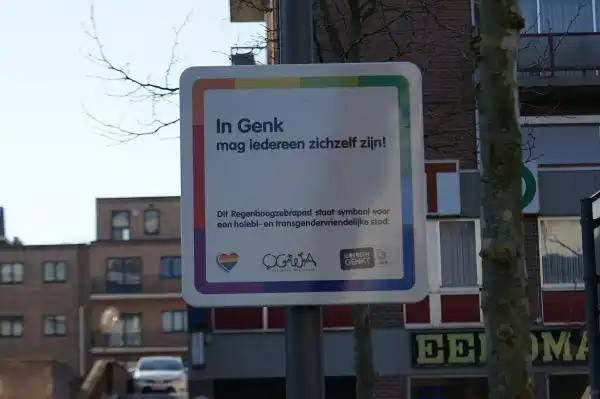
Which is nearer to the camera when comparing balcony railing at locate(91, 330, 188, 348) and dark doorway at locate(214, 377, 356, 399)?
dark doorway at locate(214, 377, 356, 399)

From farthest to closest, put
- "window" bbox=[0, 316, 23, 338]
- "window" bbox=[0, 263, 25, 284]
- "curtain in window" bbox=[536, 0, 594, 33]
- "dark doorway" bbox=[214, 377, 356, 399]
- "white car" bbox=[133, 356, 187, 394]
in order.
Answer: "window" bbox=[0, 263, 25, 284] < "window" bbox=[0, 316, 23, 338] < "white car" bbox=[133, 356, 187, 394] < "dark doorway" bbox=[214, 377, 356, 399] < "curtain in window" bbox=[536, 0, 594, 33]

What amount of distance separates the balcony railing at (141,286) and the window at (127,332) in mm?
1606

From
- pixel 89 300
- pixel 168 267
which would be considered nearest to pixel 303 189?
pixel 89 300

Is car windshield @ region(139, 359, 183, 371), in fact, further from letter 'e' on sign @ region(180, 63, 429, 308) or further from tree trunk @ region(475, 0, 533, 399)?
letter 'e' on sign @ region(180, 63, 429, 308)

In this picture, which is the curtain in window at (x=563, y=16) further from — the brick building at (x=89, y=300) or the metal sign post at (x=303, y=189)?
the brick building at (x=89, y=300)

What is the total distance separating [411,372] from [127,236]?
50.4 metres

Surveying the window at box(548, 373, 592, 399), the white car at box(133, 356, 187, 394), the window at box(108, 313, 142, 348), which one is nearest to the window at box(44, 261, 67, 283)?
the window at box(108, 313, 142, 348)

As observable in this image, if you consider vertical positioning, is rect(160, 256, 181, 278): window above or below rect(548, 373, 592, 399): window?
above

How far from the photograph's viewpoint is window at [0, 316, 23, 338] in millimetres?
66250

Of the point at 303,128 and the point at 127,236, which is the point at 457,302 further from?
the point at 127,236

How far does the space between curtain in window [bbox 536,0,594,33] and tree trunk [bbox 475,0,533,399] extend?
1688 cm

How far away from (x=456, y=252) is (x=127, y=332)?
155 ft

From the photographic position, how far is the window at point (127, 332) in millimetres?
67125

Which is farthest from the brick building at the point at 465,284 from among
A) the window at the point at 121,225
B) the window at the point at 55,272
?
the window at the point at 121,225
